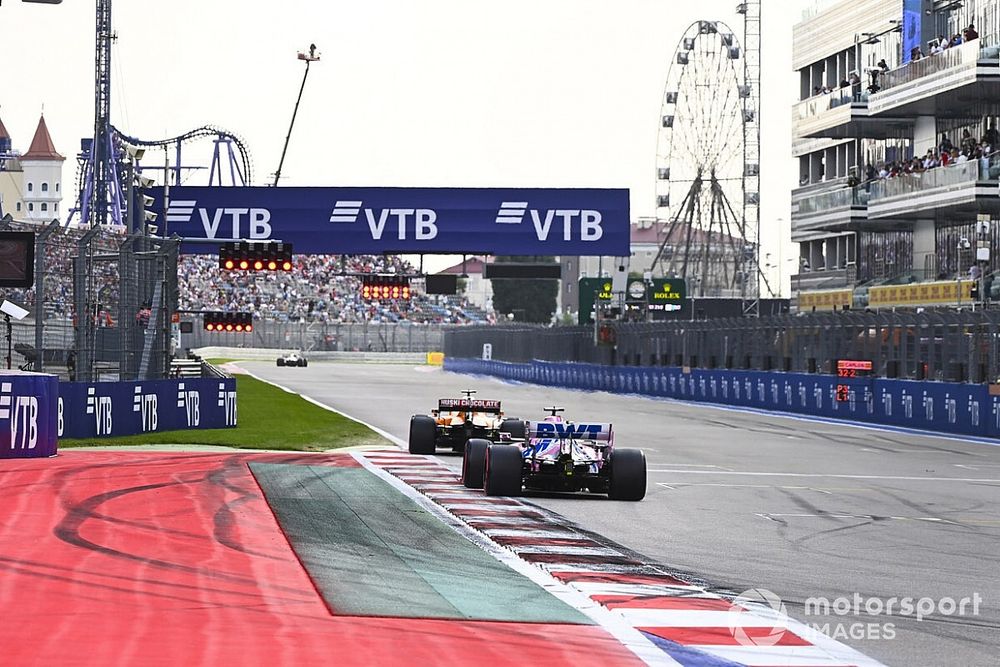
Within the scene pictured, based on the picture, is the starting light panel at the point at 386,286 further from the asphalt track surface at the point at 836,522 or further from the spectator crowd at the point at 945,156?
the asphalt track surface at the point at 836,522

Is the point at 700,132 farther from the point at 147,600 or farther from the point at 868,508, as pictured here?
the point at 147,600

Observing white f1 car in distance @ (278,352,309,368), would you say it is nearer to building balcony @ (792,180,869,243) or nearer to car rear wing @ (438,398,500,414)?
building balcony @ (792,180,869,243)

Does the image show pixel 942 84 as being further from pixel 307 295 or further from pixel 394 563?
pixel 307 295

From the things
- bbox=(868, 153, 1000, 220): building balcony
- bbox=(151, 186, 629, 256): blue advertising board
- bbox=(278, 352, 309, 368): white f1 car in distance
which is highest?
bbox=(868, 153, 1000, 220): building balcony

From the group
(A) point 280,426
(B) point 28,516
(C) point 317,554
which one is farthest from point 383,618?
(A) point 280,426

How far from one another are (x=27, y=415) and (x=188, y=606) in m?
13.3

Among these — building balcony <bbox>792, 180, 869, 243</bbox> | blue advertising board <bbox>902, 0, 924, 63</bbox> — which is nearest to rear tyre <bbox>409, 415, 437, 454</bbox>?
blue advertising board <bbox>902, 0, 924, 63</bbox>

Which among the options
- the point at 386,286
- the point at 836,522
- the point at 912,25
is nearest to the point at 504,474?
the point at 836,522

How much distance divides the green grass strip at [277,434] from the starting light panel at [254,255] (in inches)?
136

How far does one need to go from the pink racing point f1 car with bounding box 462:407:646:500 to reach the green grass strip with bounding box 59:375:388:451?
8720 millimetres

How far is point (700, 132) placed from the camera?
69.0 meters

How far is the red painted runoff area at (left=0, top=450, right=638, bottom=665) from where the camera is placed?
321 inches

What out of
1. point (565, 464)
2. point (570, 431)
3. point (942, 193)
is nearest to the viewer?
point (565, 464)

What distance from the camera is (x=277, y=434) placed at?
99.8ft
